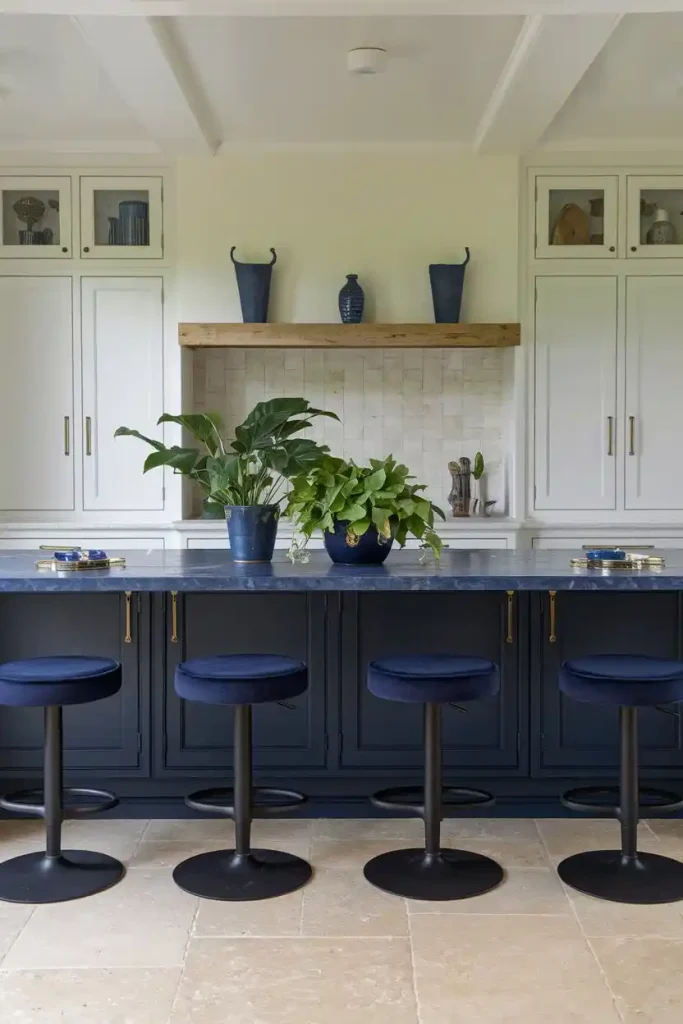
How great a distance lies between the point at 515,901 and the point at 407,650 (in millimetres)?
905

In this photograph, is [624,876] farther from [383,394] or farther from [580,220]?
[580,220]

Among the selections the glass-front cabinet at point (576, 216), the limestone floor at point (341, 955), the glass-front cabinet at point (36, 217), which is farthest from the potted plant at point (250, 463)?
the glass-front cabinet at point (576, 216)

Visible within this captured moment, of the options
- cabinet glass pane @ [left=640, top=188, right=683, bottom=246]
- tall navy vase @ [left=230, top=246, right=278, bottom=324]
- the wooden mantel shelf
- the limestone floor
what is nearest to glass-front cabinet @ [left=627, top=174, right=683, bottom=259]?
cabinet glass pane @ [left=640, top=188, right=683, bottom=246]

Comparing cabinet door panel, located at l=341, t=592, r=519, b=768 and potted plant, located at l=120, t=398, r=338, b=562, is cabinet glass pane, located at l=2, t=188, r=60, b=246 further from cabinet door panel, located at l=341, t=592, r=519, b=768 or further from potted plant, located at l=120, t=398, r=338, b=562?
cabinet door panel, located at l=341, t=592, r=519, b=768

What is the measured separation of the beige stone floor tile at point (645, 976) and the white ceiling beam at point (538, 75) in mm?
2879

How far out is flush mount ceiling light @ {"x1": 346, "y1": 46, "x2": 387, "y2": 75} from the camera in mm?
4044

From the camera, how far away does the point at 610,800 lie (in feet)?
11.8

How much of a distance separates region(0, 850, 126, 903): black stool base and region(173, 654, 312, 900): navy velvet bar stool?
0.72 ft

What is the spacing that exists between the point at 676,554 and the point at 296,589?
1536 mm

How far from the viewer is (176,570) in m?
3.32

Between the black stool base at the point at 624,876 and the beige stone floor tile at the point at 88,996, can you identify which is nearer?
the beige stone floor tile at the point at 88,996

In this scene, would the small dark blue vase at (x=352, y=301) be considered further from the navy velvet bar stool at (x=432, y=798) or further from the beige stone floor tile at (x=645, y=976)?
the beige stone floor tile at (x=645, y=976)

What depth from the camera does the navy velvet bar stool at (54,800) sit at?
2.95m

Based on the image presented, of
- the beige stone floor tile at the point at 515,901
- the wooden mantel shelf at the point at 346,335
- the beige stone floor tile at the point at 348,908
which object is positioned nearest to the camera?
the beige stone floor tile at the point at 348,908
